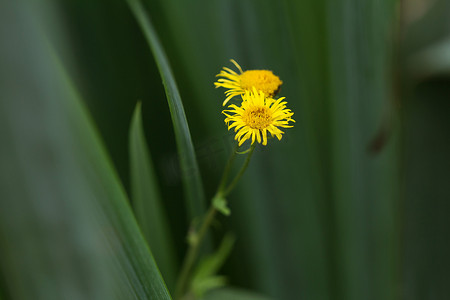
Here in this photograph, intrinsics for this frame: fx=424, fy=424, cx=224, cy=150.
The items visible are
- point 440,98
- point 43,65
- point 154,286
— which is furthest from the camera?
point 440,98

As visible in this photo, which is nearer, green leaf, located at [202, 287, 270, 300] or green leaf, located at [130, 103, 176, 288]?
green leaf, located at [130, 103, 176, 288]

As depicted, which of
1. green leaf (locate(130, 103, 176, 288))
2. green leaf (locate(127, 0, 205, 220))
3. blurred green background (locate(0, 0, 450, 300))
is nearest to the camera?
green leaf (locate(127, 0, 205, 220))

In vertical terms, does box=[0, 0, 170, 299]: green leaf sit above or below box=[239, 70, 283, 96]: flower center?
below

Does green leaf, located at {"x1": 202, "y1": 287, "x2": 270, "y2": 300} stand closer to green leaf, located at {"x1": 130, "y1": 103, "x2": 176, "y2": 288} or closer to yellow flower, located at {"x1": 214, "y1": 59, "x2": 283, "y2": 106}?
green leaf, located at {"x1": 130, "y1": 103, "x2": 176, "y2": 288}

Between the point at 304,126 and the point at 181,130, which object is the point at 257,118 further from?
the point at 304,126

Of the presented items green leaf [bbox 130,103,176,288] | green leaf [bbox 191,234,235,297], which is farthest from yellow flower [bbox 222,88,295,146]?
green leaf [bbox 191,234,235,297]

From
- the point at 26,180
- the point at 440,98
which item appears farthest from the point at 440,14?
the point at 26,180

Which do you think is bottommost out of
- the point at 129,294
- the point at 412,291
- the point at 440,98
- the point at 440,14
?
the point at 412,291

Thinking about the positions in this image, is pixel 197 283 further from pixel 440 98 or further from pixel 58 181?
pixel 440 98
